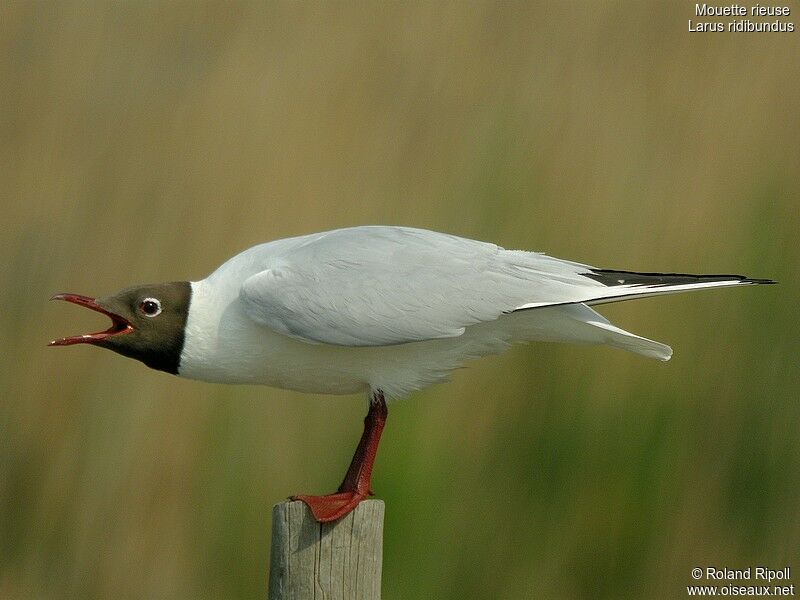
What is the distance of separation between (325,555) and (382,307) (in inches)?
19.0

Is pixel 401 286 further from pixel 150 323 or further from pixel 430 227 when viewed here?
pixel 430 227

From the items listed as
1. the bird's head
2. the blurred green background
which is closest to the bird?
the bird's head

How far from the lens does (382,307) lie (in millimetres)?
2299

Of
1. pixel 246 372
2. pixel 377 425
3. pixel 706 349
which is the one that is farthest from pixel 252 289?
pixel 706 349

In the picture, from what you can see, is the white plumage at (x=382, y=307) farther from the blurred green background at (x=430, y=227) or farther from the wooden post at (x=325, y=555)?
the blurred green background at (x=430, y=227)

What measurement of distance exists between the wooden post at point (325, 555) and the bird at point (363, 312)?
0.06 metres

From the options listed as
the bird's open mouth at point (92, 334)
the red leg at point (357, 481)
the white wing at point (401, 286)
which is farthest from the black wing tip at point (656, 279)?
the bird's open mouth at point (92, 334)

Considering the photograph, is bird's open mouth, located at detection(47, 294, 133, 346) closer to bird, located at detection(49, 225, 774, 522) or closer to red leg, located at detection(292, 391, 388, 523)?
bird, located at detection(49, 225, 774, 522)

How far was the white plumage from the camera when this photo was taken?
2.29m

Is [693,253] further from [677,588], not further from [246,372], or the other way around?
[246,372]

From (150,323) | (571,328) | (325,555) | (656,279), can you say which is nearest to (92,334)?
(150,323)

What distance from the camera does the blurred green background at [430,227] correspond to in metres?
3.05

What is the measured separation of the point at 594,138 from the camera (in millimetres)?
3453

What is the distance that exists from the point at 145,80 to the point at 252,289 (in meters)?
1.49
